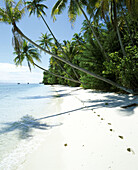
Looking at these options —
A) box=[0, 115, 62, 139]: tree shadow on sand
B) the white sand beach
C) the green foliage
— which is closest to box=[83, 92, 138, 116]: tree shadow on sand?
the white sand beach

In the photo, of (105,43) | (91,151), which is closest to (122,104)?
(91,151)

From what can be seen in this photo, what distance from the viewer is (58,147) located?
6.68ft

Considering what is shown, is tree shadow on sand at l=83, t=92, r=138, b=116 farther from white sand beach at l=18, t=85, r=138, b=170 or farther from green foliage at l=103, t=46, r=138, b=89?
green foliage at l=103, t=46, r=138, b=89

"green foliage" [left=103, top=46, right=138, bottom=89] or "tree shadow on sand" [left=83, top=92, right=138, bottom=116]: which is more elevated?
"green foliage" [left=103, top=46, right=138, bottom=89]

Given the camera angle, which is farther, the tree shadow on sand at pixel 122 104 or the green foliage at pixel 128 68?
the green foliage at pixel 128 68

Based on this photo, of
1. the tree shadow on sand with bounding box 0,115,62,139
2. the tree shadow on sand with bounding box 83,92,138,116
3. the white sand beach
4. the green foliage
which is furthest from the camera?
the green foliage

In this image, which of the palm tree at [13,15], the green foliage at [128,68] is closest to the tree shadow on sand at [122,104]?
the green foliage at [128,68]

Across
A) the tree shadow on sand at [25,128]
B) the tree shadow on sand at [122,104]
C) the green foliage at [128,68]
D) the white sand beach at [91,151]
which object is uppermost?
the green foliage at [128,68]

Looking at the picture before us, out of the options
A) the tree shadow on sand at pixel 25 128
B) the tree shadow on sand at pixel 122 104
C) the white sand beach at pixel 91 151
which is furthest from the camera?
the tree shadow on sand at pixel 122 104

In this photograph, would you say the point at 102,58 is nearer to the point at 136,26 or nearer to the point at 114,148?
the point at 136,26

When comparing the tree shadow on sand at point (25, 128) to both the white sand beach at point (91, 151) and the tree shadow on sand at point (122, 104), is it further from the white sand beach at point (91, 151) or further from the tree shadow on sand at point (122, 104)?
the tree shadow on sand at point (122, 104)

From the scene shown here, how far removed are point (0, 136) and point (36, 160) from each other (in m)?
1.85

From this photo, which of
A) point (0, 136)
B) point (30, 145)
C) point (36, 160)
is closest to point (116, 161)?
point (36, 160)

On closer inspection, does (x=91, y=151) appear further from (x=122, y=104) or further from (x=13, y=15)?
(x=13, y=15)
